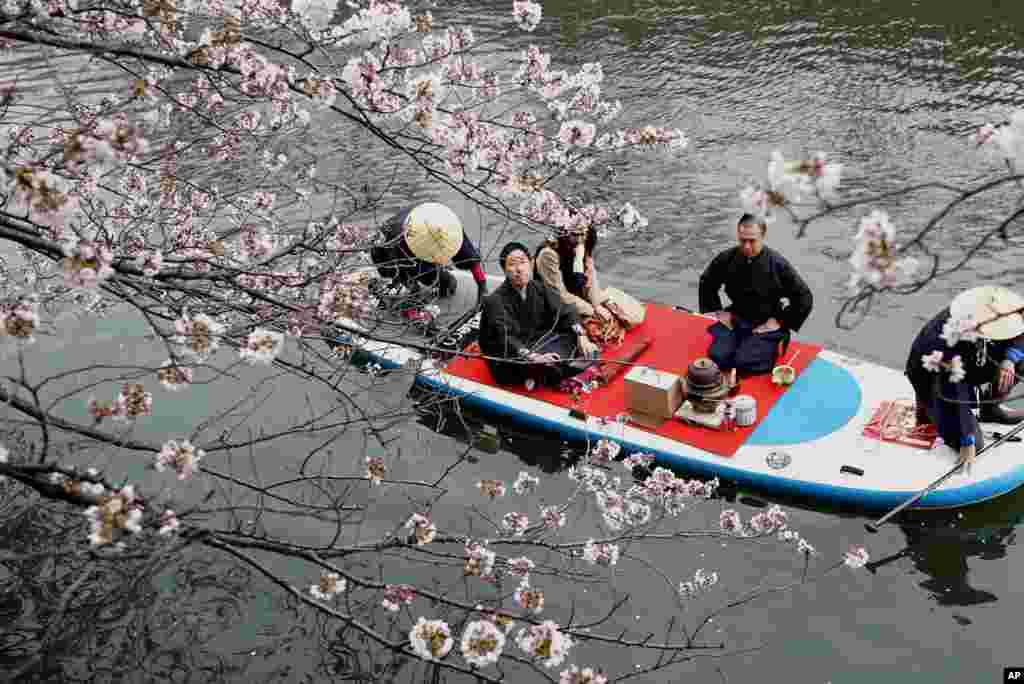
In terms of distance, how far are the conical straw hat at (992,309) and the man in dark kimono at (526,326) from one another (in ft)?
10.6

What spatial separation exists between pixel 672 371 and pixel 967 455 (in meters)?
2.49

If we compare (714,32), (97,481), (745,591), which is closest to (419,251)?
(745,591)

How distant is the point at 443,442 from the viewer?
863 cm

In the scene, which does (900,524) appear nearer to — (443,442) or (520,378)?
(520,378)

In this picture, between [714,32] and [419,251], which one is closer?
[419,251]

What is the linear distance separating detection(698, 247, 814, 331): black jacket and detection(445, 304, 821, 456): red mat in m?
0.46

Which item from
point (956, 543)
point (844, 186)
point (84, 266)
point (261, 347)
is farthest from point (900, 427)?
point (84, 266)

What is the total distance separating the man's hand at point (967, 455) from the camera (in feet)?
21.7

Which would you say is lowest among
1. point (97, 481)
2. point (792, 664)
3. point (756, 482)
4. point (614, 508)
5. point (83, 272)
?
point (792, 664)

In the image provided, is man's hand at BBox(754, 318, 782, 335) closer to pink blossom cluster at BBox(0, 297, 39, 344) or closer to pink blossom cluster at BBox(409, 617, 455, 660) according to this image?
pink blossom cluster at BBox(409, 617, 455, 660)

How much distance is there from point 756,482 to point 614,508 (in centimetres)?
156

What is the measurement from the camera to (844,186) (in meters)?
11.7

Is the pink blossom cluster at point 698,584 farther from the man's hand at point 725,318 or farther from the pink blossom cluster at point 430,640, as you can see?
the pink blossom cluster at point 430,640

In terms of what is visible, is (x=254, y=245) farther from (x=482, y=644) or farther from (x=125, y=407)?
(x=482, y=644)
